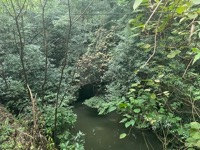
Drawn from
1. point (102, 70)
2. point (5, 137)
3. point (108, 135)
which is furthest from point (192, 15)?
point (102, 70)

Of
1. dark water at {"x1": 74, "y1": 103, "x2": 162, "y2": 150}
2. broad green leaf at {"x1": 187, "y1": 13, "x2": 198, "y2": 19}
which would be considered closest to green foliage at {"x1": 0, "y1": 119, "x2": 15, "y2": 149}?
dark water at {"x1": 74, "y1": 103, "x2": 162, "y2": 150}

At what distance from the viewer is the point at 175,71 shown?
5.06m

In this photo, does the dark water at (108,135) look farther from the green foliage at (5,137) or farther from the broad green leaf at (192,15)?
the broad green leaf at (192,15)

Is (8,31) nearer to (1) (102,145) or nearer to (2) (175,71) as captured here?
(1) (102,145)

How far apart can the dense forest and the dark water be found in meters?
0.53

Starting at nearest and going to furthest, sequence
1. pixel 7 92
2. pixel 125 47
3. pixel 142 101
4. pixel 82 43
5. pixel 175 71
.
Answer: pixel 142 101, pixel 175 71, pixel 7 92, pixel 125 47, pixel 82 43

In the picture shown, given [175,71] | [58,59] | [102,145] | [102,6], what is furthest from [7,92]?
[102,6]

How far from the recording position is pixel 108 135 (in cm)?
681

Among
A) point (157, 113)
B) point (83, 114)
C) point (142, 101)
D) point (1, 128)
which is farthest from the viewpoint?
point (83, 114)

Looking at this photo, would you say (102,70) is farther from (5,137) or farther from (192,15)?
(192,15)

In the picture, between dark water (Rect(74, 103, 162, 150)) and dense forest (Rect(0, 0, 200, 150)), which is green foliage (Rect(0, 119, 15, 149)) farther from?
dark water (Rect(74, 103, 162, 150))

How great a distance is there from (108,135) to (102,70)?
10.7ft

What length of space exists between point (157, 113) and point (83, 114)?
288 inches

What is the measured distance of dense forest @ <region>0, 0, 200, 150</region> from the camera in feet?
4.28
